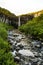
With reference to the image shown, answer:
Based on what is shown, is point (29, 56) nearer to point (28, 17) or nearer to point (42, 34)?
point (42, 34)

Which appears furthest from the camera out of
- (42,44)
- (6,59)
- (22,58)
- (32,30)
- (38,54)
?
(32,30)

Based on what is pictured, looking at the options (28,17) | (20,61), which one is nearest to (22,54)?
(20,61)

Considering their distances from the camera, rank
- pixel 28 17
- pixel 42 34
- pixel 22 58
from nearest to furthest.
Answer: pixel 22 58 < pixel 42 34 < pixel 28 17

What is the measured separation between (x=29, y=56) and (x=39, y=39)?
3.89 meters

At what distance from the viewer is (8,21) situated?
2752cm

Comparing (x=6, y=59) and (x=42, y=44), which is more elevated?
(x=6, y=59)

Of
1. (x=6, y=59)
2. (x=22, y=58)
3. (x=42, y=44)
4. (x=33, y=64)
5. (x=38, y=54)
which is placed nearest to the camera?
(x=6, y=59)

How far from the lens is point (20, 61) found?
6.76 m

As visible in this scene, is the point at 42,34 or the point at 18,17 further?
the point at 18,17

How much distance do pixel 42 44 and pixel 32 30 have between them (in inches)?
109

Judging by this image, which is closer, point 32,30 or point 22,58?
point 22,58

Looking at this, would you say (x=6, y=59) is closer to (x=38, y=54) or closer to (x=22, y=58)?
(x=22, y=58)

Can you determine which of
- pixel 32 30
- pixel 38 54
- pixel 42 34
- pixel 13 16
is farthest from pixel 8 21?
pixel 38 54

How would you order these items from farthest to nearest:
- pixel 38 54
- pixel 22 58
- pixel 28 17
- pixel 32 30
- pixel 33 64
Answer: pixel 28 17 → pixel 32 30 → pixel 38 54 → pixel 22 58 → pixel 33 64
